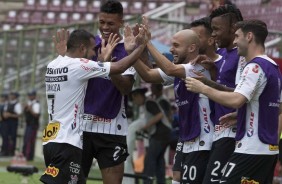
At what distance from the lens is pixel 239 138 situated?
278 inches

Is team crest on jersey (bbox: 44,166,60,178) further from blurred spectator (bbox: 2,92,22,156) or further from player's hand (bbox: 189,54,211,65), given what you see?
blurred spectator (bbox: 2,92,22,156)

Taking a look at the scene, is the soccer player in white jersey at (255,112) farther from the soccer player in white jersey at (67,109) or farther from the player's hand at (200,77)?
the soccer player in white jersey at (67,109)

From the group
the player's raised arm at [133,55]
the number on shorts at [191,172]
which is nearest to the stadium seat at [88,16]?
the player's raised arm at [133,55]

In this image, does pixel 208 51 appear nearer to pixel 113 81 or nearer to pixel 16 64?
pixel 113 81

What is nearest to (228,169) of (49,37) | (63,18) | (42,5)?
(49,37)

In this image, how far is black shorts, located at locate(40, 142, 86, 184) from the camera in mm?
7930

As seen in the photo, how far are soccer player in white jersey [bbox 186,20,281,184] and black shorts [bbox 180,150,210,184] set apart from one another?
0.89m

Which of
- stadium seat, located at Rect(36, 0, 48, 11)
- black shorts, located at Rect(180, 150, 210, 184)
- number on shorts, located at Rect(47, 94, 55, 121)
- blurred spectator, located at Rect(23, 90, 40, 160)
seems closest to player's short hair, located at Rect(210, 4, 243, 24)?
black shorts, located at Rect(180, 150, 210, 184)

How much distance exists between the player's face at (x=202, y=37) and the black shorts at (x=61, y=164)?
146 centimetres

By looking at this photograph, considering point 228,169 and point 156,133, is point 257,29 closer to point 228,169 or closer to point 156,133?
point 228,169

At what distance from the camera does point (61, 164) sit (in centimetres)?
792

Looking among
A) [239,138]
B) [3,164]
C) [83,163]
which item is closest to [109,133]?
[83,163]

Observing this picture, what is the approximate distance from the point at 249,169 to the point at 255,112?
44 cm

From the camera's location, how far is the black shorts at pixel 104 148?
28.6ft
